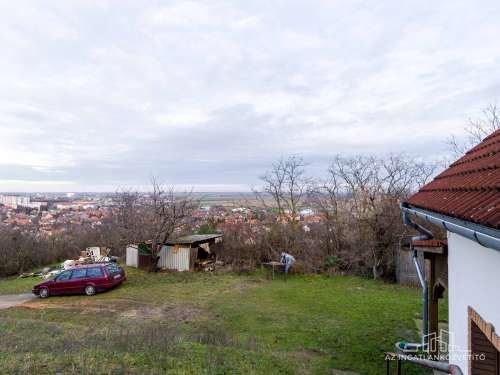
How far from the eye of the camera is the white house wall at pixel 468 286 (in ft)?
7.33

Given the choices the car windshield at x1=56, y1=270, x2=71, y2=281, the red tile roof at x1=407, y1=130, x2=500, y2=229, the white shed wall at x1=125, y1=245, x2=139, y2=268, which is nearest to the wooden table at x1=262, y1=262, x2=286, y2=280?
the white shed wall at x1=125, y1=245, x2=139, y2=268

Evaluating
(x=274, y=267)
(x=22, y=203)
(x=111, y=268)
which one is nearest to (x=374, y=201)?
(x=274, y=267)

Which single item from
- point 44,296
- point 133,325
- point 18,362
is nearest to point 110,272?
point 44,296

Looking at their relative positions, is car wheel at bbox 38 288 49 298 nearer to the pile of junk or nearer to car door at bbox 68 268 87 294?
car door at bbox 68 268 87 294

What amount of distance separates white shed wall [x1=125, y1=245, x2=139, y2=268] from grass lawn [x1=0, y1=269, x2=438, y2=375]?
2.23m

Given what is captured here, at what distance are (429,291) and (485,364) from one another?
297 cm

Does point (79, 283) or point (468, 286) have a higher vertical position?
point (468, 286)

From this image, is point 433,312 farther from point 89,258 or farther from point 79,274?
point 89,258

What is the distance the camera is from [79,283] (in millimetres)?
11828

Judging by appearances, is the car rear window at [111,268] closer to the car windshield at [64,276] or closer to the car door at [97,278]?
the car door at [97,278]

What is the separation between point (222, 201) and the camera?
2316 centimetres

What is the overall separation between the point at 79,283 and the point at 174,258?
4.69 meters

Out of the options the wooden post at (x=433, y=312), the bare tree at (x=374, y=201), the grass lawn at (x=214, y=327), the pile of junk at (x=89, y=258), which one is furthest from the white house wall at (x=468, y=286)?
the pile of junk at (x=89, y=258)

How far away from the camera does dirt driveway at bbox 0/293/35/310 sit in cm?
1132
